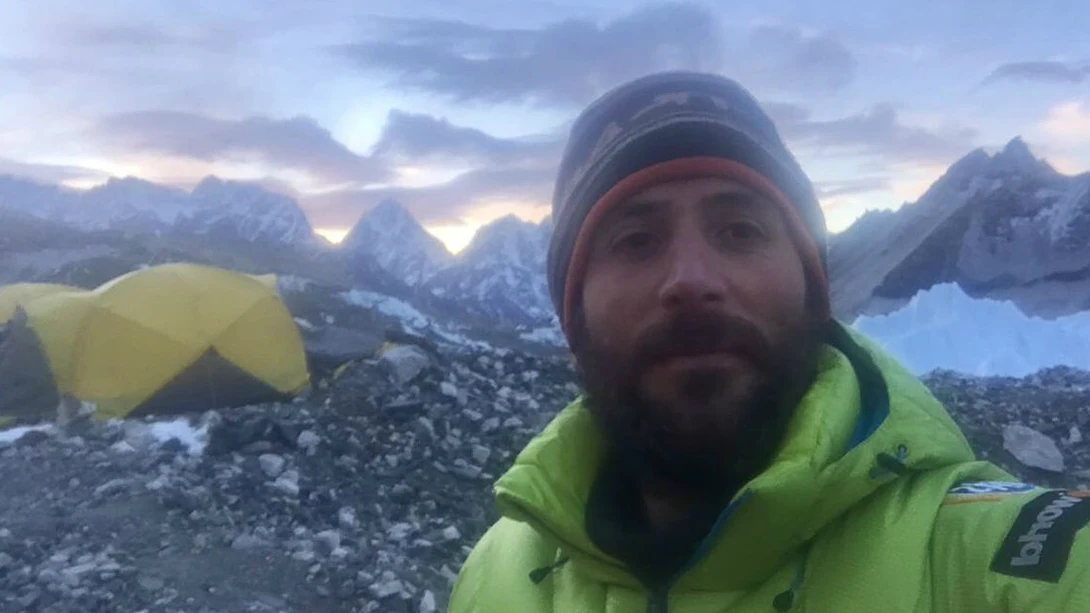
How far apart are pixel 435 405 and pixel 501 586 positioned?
8.53 meters

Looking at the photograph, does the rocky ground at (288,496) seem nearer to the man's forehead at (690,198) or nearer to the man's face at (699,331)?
the man's face at (699,331)

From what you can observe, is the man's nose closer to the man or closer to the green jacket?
the man

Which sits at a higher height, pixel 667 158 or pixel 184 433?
pixel 667 158

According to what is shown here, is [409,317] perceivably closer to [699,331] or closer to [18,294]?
[18,294]

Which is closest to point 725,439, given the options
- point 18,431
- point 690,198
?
point 690,198

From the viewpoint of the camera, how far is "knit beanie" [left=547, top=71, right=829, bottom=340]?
6.93 feet

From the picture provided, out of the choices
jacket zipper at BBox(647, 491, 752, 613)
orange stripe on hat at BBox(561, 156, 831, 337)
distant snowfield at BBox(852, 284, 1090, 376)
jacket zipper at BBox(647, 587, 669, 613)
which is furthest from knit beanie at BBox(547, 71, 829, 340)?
distant snowfield at BBox(852, 284, 1090, 376)

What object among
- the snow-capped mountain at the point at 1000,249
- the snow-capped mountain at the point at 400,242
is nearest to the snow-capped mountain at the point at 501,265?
the snow-capped mountain at the point at 400,242

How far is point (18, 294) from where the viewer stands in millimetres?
12492

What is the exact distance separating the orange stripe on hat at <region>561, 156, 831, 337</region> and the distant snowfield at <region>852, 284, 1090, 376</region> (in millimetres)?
19147

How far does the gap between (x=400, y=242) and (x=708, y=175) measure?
168955 millimetres

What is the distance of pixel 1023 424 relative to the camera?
12945 mm

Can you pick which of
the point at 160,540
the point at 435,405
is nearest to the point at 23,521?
the point at 160,540

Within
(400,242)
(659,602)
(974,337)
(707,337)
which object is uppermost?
(707,337)
